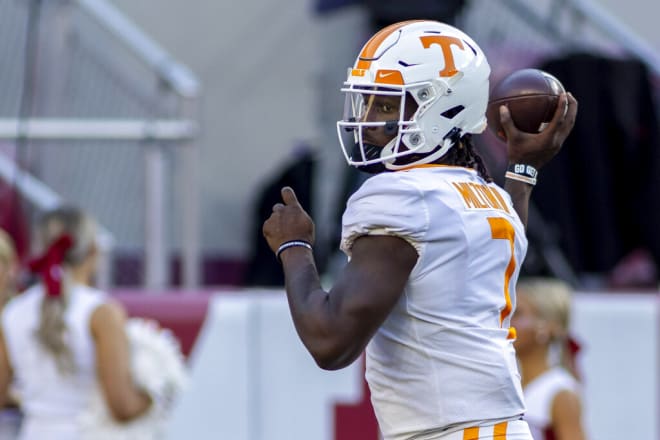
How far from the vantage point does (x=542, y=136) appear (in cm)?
313

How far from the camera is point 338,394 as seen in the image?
595 cm

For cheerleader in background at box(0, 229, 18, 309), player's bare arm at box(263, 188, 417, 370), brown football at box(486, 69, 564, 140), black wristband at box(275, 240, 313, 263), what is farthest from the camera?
cheerleader in background at box(0, 229, 18, 309)

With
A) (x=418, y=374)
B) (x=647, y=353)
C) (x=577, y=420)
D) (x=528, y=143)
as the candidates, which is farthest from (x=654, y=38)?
(x=418, y=374)

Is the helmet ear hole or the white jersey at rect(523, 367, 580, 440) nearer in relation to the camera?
the helmet ear hole

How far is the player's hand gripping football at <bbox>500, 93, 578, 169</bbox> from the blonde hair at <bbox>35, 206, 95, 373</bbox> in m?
2.24

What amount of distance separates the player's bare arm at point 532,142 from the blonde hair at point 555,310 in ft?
5.93

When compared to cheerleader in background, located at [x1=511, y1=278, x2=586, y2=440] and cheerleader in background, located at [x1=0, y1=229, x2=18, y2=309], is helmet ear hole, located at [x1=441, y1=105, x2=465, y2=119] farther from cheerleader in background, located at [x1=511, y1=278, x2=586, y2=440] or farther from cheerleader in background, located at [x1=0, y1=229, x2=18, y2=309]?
cheerleader in background, located at [x1=0, y1=229, x2=18, y2=309]

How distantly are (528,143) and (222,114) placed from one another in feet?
18.5

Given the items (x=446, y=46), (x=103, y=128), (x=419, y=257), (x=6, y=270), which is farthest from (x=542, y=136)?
(x=103, y=128)

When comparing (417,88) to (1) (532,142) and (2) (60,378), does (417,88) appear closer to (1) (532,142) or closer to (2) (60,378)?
(1) (532,142)

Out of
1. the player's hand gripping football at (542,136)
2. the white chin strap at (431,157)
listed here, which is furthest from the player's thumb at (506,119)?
the white chin strap at (431,157)

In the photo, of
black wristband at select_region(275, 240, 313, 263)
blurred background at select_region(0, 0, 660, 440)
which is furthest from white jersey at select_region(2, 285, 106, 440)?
black wristband at select_region(275, 240, 313, 263)

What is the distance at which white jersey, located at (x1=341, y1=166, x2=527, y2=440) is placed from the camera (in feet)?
8.58

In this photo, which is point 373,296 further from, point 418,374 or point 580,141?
point 580,141
